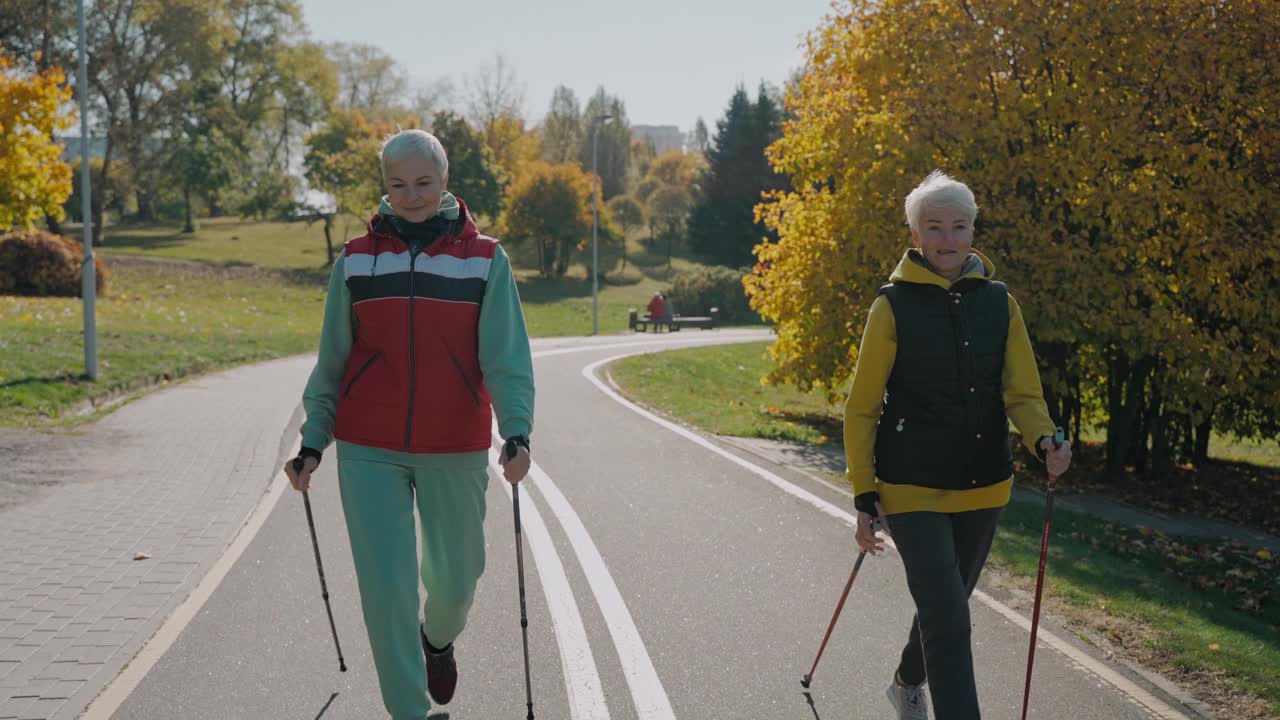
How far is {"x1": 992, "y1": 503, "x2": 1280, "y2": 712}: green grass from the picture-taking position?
5.03m

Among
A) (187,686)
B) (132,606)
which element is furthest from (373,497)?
(132,606)

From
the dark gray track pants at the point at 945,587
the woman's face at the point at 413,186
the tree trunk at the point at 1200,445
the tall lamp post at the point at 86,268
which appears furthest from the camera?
the tall lamp post at the point at 86,268

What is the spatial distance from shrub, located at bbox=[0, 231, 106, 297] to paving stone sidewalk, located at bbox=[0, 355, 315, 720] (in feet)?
64.3

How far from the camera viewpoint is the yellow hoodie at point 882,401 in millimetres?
3654

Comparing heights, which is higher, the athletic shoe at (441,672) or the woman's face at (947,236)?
the woman's face at (947,236)

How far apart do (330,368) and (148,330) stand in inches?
882

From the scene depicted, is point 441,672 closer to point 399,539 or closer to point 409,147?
point 399,539

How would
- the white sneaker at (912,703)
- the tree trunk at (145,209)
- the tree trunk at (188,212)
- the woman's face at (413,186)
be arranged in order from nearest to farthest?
1. the woman's face at (413,186)
2. the white sneaker at (912,703)
3. the tree trunk at (188,212)
4. the tree trunk at (145,209)

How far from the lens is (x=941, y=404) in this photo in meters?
3.65

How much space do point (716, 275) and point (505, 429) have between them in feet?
144

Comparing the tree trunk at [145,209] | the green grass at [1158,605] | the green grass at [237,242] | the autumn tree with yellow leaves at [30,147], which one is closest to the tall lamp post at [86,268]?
the autumn tree with yellow leaves at [30,147]

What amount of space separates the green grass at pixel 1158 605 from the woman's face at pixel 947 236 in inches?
98.2

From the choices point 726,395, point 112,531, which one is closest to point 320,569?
point 112,531

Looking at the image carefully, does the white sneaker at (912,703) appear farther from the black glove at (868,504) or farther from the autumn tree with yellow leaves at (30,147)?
the autumn tree with yellow leaves at (30,147)
